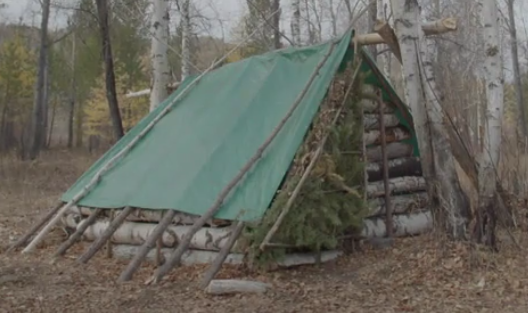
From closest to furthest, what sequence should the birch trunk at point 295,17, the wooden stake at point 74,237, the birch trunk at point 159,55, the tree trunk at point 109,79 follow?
the wooden stake at point 74,237 → the birch trunk at point 159,55 → the tree trunk at point 109,79 → the birch trunk at point 295,17

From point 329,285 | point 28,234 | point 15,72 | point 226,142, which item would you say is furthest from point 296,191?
point 15,72

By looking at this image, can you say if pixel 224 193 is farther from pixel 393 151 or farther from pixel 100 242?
pixel 393 151

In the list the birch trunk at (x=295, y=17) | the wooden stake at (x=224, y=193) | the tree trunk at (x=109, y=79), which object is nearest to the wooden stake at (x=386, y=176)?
the wooden stake at (x=224, y=193)

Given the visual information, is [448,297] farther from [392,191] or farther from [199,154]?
[199,154]

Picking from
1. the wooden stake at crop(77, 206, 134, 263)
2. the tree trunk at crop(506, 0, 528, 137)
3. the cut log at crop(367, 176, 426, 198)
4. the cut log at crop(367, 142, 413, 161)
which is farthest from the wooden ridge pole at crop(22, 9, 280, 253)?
the tree trunk at crop(506, 0, 528, 137)

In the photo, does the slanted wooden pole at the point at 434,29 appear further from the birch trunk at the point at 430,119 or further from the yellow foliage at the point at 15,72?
the yellow foliage at the point at 15,72

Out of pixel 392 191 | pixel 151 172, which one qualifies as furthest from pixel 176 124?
pixel 392 191

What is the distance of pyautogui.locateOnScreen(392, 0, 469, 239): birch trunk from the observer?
20.7ft

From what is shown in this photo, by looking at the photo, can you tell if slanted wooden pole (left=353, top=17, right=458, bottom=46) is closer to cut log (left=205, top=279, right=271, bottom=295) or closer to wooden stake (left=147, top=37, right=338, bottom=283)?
wooden stake (left=147, top=37, right=338, bottom=283)

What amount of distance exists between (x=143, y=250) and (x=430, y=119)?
3192mm

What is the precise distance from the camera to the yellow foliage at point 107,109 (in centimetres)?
2816

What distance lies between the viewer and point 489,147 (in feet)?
21.1

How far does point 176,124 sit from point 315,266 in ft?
9.74

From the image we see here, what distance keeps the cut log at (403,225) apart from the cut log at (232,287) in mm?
1960
